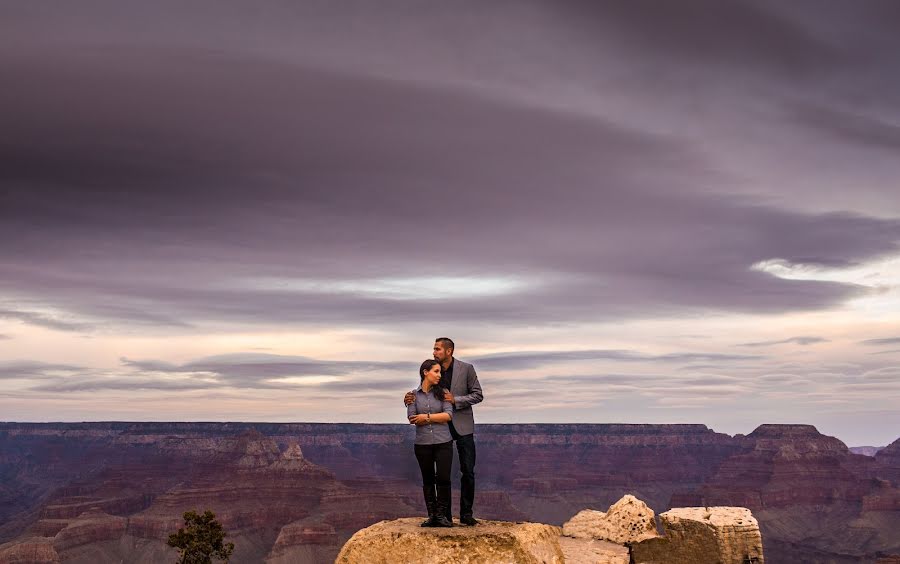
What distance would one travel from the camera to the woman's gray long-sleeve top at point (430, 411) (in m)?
11.8

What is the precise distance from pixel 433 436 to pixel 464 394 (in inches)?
31.1

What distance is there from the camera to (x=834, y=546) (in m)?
192

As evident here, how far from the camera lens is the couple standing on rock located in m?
11.8

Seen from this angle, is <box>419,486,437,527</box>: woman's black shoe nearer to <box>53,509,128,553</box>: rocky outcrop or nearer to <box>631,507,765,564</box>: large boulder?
<box>631,507,765,564</box>: large boulder

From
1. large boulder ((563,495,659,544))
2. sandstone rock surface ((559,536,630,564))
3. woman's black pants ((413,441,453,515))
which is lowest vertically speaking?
sandstone rock surface ((559,536,630,564))

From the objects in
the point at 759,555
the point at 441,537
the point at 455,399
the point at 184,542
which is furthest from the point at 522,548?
the point at 184,542

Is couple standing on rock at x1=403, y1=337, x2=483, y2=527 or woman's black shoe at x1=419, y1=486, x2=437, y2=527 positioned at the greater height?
couple standing on rock at x1=403, y1=337, x2=483, y2=527

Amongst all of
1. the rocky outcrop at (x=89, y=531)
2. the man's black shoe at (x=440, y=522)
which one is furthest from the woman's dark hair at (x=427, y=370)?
the rocky outcrop at (x=89, y=531)

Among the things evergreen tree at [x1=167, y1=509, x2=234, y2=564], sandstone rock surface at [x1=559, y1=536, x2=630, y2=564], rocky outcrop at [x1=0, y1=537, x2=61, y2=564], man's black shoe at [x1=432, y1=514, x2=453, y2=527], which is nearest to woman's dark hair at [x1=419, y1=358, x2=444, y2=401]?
man's black shoe at [x1=432, y1=514, x2=453, y2=527]

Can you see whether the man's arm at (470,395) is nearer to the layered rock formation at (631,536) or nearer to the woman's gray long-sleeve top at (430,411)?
the woman's gray long-sleeve top at (430,411)

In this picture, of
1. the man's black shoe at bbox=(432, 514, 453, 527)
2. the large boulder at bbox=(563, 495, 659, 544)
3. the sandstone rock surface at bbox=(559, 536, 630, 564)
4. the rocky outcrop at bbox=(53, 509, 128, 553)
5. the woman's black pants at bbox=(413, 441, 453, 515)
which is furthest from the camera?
the rocky outcrop at bbox=(53, 509, 128, 553)

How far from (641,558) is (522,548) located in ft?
20.0

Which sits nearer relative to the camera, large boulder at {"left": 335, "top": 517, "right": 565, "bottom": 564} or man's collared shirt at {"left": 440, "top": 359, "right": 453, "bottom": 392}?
large boulder at {"left": 335, "top": 517, "right": 565, "bottom": 564}

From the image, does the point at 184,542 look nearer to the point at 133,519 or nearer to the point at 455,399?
the point at 455,399
